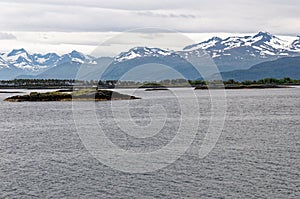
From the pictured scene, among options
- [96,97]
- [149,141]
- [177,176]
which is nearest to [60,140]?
[149,141]

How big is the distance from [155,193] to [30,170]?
13262mm

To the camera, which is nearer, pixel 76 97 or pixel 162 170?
pixel 162 170

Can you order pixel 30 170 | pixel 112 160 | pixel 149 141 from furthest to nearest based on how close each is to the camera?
pixel 149 141
pixel 112 160
pixel 30 170

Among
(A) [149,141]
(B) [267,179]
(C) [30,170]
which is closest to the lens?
(B) [267,179]

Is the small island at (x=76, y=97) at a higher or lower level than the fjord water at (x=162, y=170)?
A: higher

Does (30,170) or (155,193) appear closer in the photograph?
(155,193)

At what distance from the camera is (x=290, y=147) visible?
50.2 m

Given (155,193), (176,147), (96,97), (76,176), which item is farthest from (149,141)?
(96,97)

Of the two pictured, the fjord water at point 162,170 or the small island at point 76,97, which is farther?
the small island at point 76,97

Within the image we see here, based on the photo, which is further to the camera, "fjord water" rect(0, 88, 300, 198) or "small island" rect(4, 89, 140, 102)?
"small island" rect(4, 89, 140, 102)

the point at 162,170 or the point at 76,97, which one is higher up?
the point at 76,97

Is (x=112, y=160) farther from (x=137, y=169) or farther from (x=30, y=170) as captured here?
(x=30, y=170)

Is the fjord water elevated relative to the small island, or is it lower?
lower

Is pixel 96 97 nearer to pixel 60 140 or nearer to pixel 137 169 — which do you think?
pixel 60 140
